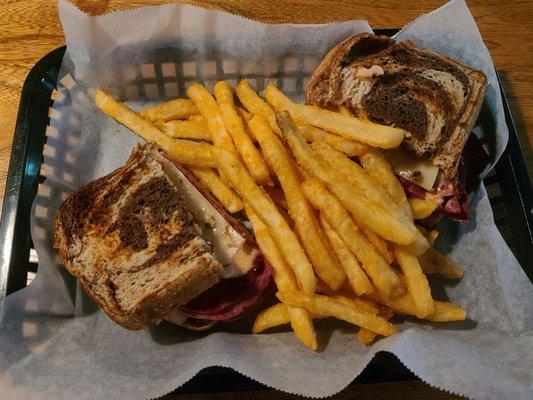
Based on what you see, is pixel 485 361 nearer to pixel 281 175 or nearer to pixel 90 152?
pixel 281 175

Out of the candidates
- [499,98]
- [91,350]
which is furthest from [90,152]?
[499,98]

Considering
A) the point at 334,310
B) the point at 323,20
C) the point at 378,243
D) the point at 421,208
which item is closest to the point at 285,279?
the point at 334,310

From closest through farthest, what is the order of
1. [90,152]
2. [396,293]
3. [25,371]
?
[25,371], [396,293], [90,152]

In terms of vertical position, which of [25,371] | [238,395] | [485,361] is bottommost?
[238,395]

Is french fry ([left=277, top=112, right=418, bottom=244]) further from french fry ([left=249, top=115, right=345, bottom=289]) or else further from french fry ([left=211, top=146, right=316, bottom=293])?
french fry ([left=211, top=146, right=316, bottom=293])

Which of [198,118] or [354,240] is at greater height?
[198,118]

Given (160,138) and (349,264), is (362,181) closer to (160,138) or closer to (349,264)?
(349,264)
